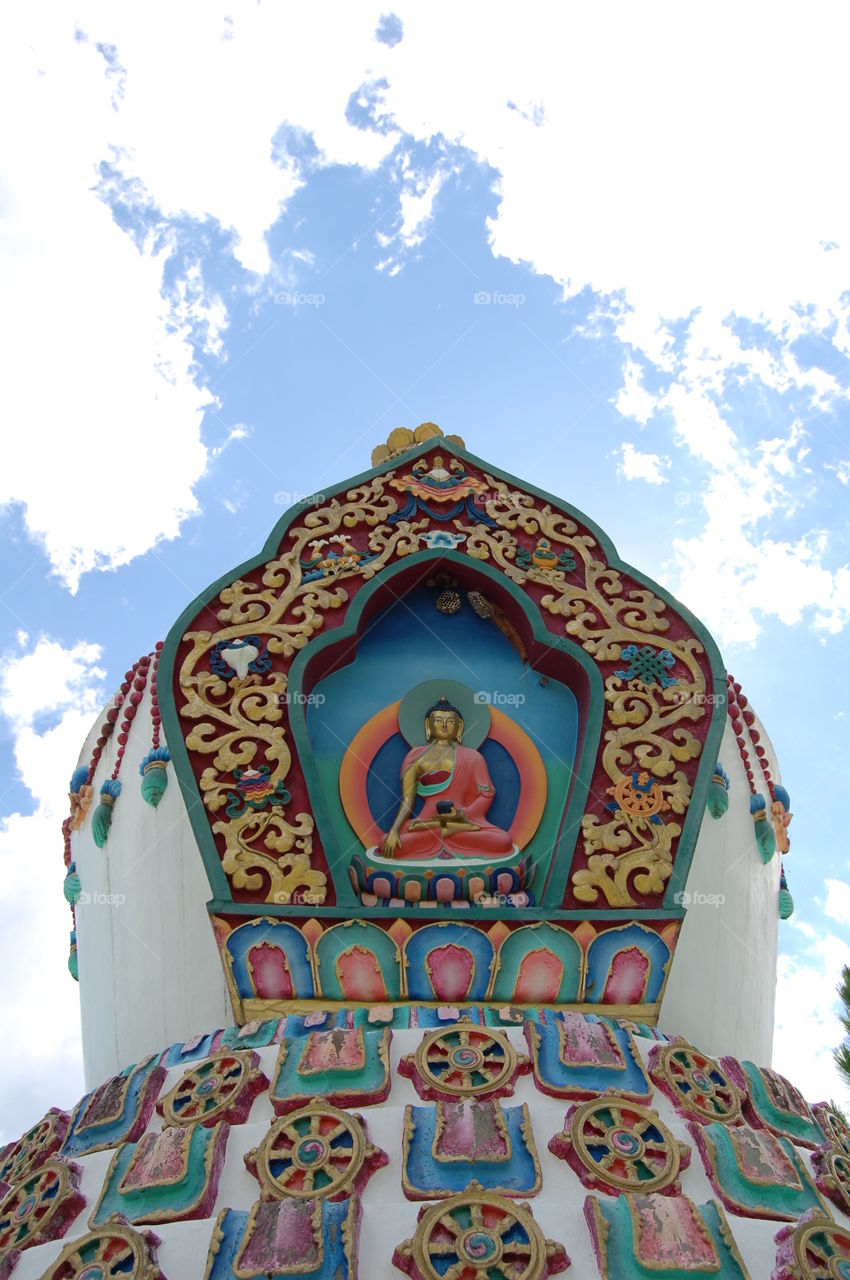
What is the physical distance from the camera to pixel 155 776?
7.48 meters

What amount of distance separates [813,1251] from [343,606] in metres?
4.72

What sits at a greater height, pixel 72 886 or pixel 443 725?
pixel 443 725

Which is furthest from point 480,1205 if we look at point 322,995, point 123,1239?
point 322,995

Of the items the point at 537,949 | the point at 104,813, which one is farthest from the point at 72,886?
the point at 537,949

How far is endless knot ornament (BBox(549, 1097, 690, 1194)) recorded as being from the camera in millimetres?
5020

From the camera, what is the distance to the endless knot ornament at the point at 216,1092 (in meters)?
5.50

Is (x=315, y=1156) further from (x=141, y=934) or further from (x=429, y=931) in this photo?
(x=141, y=934)

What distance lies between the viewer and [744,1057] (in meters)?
7.36

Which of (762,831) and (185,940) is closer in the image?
(185,940)

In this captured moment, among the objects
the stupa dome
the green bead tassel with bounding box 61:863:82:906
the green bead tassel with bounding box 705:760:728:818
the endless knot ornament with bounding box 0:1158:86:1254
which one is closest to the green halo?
the stupa dome

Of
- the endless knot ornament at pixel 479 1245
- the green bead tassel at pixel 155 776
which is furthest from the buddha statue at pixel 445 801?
the endless knot ornament at pixel 479 1245

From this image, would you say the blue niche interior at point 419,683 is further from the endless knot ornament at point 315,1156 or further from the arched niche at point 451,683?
the endless knot ornament at point 315,1156

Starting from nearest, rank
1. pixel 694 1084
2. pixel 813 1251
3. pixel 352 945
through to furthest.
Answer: pixel 813 1251
pixel 694 1084
pixel 352 945

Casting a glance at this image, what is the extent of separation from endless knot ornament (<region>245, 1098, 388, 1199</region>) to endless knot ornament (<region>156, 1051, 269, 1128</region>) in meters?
0.32
